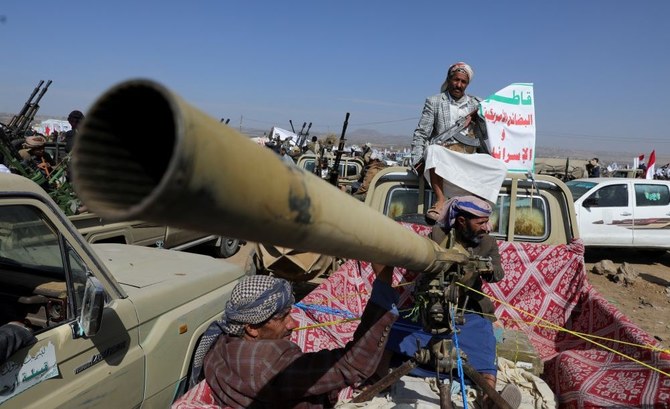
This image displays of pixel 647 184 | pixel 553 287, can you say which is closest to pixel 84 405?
pixel 553 287

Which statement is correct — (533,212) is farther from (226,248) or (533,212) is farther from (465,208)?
(226,248)

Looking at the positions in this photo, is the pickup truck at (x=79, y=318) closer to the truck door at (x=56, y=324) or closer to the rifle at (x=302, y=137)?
the truck door at (x=56, y=324)

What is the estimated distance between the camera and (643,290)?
8516 mm

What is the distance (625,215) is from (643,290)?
6.97ft

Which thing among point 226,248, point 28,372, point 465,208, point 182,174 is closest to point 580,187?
point 226,248

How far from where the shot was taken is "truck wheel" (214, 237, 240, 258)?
9.32 m

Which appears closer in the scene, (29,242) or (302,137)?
(29,242)

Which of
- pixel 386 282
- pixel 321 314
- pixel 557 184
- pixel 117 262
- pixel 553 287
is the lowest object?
pixel 321 314

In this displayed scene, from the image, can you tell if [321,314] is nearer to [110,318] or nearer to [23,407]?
[110,318]

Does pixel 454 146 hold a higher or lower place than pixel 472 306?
higher

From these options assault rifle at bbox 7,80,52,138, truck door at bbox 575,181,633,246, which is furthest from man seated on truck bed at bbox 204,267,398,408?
assault rifle at bbox 7,80,52,138

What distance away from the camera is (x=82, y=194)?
2.20 ft

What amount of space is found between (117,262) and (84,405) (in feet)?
4.82

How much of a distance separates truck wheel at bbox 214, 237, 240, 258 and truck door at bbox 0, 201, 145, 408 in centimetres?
654
